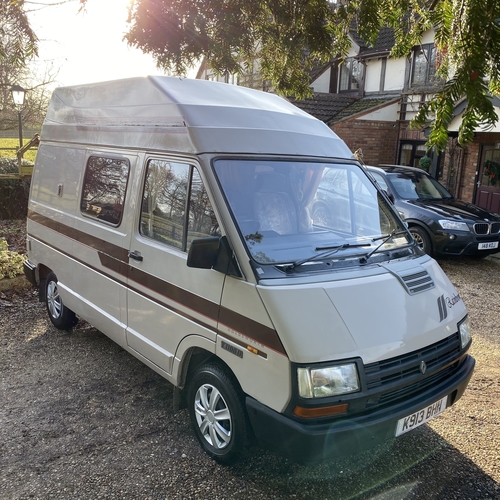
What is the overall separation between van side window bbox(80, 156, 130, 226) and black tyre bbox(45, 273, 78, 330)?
136 centimetres

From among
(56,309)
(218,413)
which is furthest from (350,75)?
(218,413)

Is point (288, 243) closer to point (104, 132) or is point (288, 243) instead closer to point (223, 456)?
point (223, 456)

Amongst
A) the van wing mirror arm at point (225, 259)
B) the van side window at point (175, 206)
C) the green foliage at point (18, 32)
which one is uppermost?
the green foliage at point (18, 32)

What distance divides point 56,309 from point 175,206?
2.99 meters

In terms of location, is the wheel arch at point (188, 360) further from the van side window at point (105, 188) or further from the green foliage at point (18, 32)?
the green foliage at point (18, 32)

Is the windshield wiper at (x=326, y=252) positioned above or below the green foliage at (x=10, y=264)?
above

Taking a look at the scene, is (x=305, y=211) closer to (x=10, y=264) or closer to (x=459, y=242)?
(x=10, y=264)

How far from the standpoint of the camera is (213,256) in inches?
125

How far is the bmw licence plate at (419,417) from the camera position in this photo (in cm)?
306

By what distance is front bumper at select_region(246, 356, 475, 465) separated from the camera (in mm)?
2809

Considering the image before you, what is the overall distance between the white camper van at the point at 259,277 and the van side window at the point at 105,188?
0.02 metres

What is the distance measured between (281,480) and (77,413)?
73.3 inches

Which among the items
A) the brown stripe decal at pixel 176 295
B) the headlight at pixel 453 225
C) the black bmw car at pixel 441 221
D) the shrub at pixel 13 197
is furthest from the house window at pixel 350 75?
the brown stripe decal at pixel 176 295

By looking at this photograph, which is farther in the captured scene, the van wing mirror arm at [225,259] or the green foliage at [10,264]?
the green foliage at [10,264]
